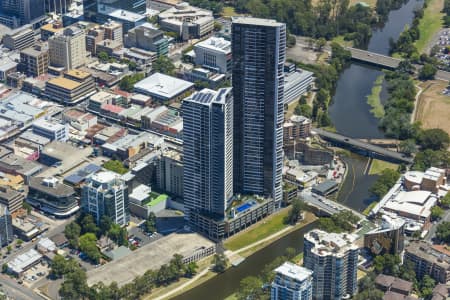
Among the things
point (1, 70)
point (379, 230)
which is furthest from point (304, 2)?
point (379, 230)

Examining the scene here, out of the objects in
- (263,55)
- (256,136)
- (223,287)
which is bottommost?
(223,287)

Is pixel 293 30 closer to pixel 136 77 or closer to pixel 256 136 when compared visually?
pixel 136 77

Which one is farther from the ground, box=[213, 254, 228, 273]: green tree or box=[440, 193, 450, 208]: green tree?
box=[440, 193, 450, 208]: green tree

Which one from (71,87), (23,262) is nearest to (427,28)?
(71,87)

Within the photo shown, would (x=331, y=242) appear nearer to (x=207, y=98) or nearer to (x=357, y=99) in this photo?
(x=207, y=98)

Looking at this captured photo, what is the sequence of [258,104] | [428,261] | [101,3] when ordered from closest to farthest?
[428,261] < [258,104] < [101,3]

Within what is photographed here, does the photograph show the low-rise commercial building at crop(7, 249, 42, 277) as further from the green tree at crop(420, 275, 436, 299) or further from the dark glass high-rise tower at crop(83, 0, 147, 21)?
the dark glass high-rise tower at crop(83, 0, 147, 21)

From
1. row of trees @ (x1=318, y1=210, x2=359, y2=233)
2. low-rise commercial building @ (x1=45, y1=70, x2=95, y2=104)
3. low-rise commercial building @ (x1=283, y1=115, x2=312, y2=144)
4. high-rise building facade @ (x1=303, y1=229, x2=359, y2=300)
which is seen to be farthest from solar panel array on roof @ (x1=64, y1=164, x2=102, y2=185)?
high-rise building facade @ (x1=303, y1=229, x2=359, y2=300)
